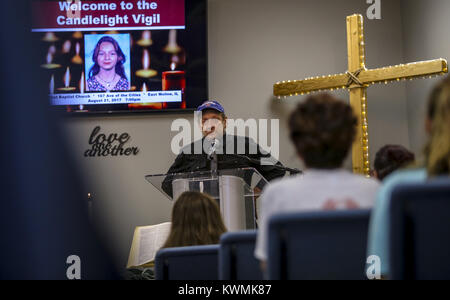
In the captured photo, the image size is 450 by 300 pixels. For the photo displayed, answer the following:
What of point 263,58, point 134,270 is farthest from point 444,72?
point 134,270

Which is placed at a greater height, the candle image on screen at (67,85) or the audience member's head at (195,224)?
the candle image on screen at (67,85)

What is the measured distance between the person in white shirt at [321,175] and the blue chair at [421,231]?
0.23 metres

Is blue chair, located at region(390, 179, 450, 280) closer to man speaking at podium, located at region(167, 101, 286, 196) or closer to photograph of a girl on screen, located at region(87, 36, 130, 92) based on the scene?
man speaking at podium, located at region(167, 101, 286, 196)

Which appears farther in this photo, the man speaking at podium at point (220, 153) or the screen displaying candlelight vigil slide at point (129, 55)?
the screen displaying candlelight vigil slide at point (129, 55)

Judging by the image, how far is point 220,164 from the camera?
15.0ft

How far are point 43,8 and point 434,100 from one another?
5.03 meters

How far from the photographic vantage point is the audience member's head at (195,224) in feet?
8.54

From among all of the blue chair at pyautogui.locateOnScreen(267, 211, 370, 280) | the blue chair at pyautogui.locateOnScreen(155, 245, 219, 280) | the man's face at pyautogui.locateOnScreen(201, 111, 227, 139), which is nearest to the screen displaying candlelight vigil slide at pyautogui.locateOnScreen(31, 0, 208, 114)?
the man's face at pyautogui.locateOnScreen(201, 111, 227, 139)

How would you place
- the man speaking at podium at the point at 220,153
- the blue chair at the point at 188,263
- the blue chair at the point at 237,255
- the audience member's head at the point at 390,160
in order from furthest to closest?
the man speaking at podium at the point at 220,153, the audience member's head at the point at 390,160, the blue chair at the point at 188,263, the blue chair at the point at 237,255

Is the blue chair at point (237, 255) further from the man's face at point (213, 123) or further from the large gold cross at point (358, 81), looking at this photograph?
the large gold cross at point (358, 81)

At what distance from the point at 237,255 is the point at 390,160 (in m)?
1.07

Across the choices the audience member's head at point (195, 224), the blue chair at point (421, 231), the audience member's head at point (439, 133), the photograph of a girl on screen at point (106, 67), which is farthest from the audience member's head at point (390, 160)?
the photograph of a girl on screen at point (106, 67)
